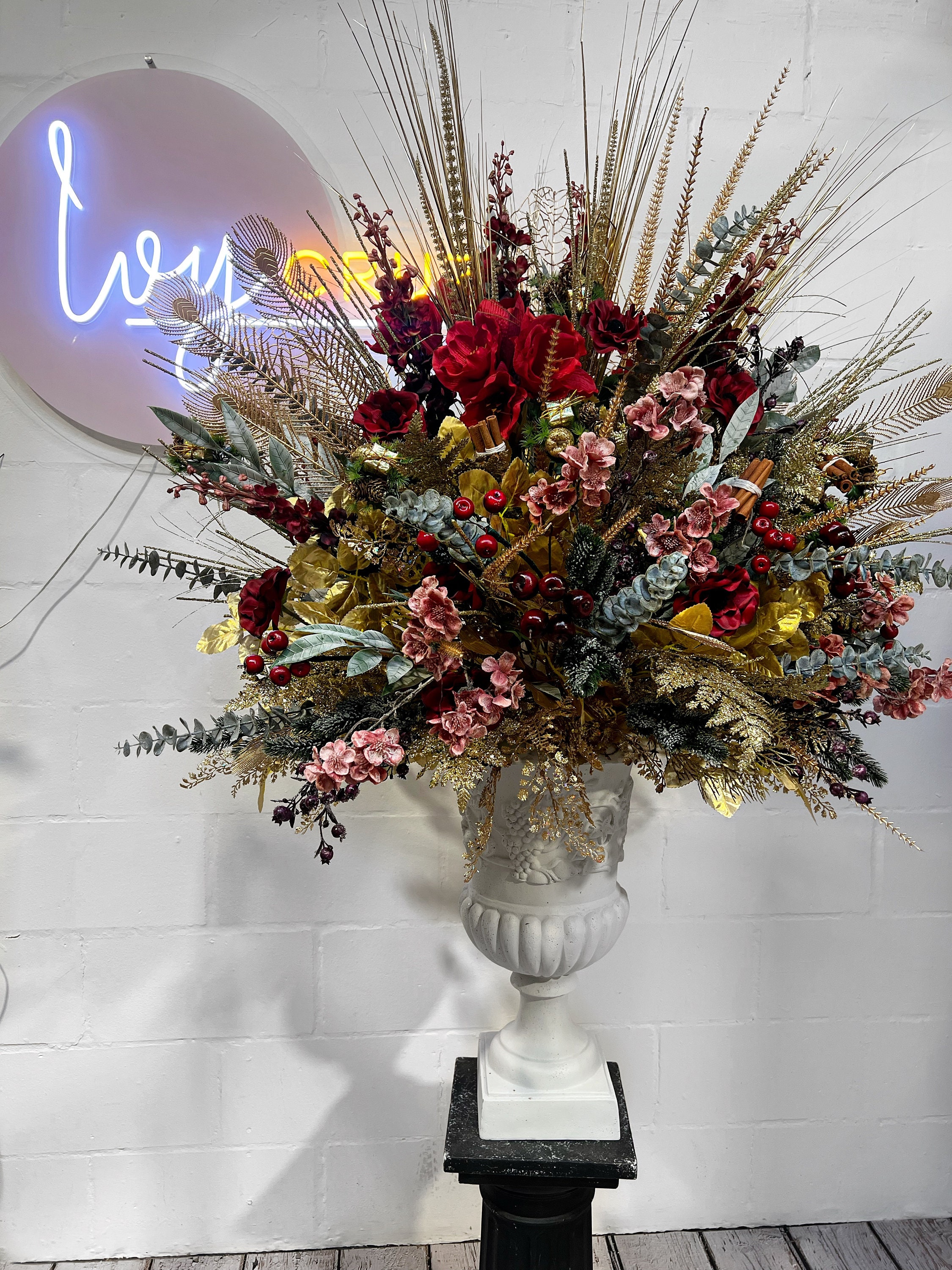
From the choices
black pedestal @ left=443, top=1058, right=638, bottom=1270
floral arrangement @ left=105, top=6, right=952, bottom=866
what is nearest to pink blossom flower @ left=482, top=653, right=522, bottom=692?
floral arrangement @ left=105, top=6, right=952, bottom=866

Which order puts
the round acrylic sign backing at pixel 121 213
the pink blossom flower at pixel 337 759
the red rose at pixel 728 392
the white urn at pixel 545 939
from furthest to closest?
the round acrylic sign backing at pixel 121 213 → the white urn at pixel 545 939 → the red rose at pixel 728 392 → the pink blossom flower at pixel 337 759

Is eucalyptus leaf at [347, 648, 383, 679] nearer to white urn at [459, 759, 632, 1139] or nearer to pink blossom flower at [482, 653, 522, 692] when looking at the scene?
pink blossom flower at [482, 653, 522, 692]

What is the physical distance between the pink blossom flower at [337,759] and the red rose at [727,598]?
0.28 meters

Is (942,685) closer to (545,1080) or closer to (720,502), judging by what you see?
(720,502)

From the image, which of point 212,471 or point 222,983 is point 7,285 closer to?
point 212,471

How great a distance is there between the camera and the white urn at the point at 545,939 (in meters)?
0.91

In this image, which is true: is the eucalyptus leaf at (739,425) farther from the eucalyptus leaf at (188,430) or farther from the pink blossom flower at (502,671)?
the eucalyptus leaf at (188,430)

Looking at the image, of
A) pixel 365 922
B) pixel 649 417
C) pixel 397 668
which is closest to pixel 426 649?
pixel 397 668

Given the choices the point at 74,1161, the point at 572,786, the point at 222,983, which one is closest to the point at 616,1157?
the point at 572,786

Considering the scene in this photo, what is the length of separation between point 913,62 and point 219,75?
1.00m

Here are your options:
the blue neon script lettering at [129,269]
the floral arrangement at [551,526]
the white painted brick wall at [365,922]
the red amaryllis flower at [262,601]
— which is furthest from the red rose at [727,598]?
the blue neon script lettering at [129,269]

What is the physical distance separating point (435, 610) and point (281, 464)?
182 mm

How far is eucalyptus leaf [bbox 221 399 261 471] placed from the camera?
0.71m

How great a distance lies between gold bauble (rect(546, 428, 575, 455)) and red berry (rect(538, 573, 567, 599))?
0.11 m
